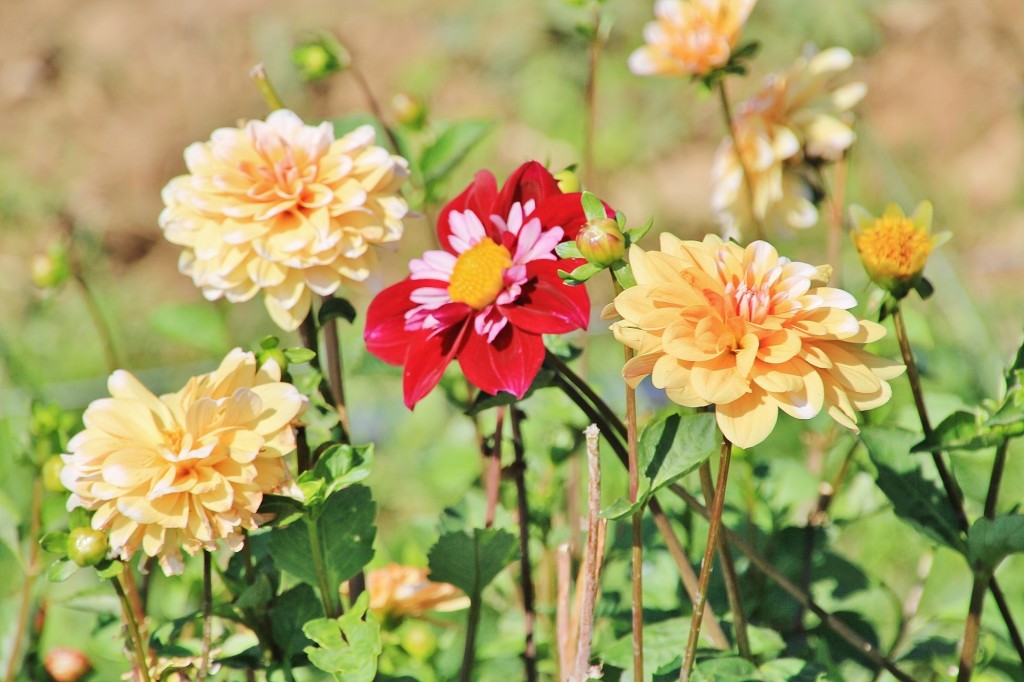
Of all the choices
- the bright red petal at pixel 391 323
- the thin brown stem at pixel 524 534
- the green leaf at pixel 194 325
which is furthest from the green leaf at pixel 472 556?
the green leaf at pixel 194 325

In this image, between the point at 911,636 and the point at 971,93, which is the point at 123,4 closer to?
the point at 971,93

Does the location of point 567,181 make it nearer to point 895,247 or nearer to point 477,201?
point 477,201

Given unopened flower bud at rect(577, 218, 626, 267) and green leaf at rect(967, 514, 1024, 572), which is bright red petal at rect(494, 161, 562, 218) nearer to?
unopened flower bud at rect(577, 218, 626, 267)

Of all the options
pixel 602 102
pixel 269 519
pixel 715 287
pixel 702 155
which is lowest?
pixel 702 155

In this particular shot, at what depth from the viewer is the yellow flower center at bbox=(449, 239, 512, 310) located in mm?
588

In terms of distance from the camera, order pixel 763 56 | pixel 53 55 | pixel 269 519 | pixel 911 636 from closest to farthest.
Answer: pixel 269 519 → pixel 911 636 → pixel 763 56 → pixel 53 55

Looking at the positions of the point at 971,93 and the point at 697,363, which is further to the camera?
the point at 971,93

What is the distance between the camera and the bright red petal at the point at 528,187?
601 mm

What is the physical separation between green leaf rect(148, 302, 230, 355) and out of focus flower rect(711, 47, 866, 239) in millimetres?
494

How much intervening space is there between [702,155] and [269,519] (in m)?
2.19

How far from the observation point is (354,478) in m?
0.59

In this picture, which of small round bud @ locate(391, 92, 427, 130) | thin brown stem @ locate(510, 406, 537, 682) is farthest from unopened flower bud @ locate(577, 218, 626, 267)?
small round bud @ locate(391, 92, 427, 130)

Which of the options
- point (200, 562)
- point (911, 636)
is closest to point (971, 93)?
point (911, 636)

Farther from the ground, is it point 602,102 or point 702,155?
point 602,102
